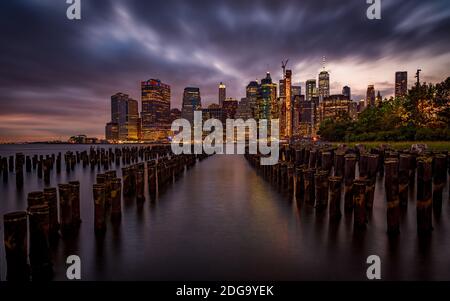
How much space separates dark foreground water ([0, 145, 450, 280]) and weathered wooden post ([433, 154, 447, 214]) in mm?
446

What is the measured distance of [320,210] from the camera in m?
10.9

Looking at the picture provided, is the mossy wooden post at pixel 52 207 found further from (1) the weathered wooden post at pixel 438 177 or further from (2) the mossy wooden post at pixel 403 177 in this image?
(1) the weathered wooden post at pixel 438 177

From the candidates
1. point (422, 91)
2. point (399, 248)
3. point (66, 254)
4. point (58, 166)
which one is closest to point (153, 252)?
point (66, 254)

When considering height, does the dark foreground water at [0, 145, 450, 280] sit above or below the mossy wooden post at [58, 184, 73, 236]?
below

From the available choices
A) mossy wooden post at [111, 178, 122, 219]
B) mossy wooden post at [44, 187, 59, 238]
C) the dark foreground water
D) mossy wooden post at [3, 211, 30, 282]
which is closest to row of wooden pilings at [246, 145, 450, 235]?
the dark foreground water

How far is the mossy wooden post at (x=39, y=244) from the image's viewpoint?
5.98 meters

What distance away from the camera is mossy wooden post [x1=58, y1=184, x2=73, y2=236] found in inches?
338

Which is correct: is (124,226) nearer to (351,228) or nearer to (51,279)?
(51,279)

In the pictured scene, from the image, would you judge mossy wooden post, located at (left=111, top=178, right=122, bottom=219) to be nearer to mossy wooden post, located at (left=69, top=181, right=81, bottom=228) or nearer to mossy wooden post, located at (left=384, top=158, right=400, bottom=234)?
mossy wooden post, located at (left=69, top=181, right=81, bottom=228)

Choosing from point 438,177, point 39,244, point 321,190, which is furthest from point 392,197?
point 39,244

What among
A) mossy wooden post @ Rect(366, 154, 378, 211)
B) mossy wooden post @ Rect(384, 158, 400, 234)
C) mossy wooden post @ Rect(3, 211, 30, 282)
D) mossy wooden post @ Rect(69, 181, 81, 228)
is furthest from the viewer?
mossy wooden post @ Rect(366, 154, 378, 211)

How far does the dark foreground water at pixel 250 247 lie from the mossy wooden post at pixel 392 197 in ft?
1.27

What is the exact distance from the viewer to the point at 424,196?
7.96m

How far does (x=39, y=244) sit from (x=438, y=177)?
12.3m
